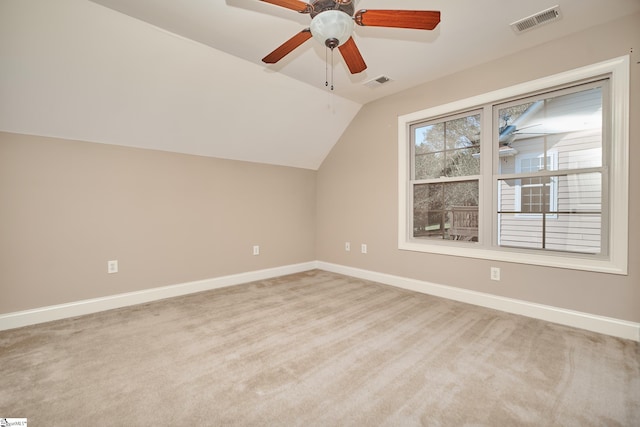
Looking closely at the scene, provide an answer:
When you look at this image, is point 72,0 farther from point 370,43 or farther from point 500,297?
point 500,297

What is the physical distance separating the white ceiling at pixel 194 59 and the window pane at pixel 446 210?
1.30 m

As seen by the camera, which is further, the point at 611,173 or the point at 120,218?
the point at 120,218

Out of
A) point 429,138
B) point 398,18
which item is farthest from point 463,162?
point 398,18

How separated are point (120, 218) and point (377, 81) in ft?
10.7

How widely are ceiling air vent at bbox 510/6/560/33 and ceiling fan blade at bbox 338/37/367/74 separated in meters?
1.40

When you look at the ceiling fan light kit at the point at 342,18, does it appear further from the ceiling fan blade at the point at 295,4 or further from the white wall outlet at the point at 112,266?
the white wall outlet at the point at 112,266

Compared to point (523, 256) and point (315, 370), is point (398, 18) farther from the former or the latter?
point (523, 256)

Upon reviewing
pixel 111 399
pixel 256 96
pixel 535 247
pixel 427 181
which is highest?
pixel 256 96

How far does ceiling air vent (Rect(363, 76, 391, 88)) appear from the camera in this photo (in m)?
3.27

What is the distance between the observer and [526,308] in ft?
8.81

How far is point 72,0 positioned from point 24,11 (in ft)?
1.02

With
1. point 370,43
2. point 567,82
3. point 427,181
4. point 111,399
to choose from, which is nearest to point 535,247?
point 427,181

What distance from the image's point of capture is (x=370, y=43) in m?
2.56

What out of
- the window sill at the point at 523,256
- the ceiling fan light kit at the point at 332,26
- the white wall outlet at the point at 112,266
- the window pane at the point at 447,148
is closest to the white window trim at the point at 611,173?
the window sill at the point at 523,256
